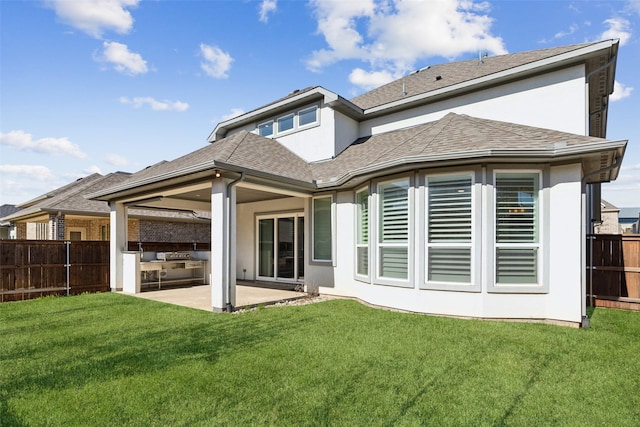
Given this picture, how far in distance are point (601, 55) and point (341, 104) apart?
20.3 feet

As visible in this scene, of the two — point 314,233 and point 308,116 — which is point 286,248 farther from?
point 308,116

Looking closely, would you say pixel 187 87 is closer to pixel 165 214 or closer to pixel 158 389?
pixel 165 214

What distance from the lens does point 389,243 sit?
7426 mm

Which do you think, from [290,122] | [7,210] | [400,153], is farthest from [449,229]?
[7,210]

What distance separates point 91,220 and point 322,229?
12186 mm

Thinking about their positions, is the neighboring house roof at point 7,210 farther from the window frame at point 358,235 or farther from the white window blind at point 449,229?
the white window blind at point 449,229

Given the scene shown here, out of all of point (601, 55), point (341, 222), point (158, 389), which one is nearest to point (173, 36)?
point (341, 222)

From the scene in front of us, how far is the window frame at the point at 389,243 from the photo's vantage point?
696 cm

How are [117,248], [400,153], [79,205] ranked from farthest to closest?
1. [79,205]
2. [117,248]
3. [400,153]

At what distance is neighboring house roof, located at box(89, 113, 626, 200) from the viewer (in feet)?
20.0

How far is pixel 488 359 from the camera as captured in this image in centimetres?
441

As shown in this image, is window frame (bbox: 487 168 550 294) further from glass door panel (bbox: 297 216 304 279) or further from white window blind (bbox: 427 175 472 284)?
glass door panel (bbox: 297 216 304 279)

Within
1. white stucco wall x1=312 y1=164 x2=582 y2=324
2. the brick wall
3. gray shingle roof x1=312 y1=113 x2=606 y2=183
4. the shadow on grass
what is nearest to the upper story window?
gray shingle roof x1=312 y1=113 x2=606 y2=183

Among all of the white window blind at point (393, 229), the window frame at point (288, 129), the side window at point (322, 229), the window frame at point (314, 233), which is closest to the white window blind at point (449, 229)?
the white window blind at point (393, 229)
